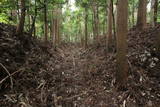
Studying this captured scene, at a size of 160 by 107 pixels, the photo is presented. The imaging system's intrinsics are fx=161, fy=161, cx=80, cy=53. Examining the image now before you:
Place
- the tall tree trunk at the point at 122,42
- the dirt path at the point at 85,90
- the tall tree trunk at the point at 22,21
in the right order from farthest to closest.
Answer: the tall tree trunk at the point at 22,21, the tall tree trunk at the point at 122,42, the dirt path at the point at 85,90

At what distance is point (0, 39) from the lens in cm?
727

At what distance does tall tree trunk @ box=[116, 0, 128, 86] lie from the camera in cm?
598

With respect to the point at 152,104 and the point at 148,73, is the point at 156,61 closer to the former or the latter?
the point at 148,73

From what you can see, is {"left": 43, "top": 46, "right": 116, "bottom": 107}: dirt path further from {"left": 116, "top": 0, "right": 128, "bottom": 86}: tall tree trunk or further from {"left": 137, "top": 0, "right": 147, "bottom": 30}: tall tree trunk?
{"left": 137, "top": 0, "right": 147, "bottom": 30}: tall tree trunk

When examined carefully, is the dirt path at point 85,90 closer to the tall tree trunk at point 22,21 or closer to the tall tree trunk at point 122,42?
the tall tree trunk at point 122,42

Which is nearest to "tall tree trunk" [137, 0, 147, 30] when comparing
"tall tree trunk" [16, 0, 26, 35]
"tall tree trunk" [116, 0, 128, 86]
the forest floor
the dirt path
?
the forest floor

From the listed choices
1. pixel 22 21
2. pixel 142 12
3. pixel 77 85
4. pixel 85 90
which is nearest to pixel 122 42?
pixel 85 90

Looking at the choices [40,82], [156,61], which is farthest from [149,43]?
[40,82]

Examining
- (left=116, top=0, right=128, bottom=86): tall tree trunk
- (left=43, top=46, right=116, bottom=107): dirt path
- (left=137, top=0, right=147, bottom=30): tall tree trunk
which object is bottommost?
(left=43, top=46, right=116, bottom=107): dirt path

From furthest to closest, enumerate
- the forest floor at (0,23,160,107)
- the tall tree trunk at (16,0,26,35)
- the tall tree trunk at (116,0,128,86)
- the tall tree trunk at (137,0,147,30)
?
the tall tree trunk at (137,0,147,30)
the tall tree trunk at (16,0,26,35)
the tall tree trunk at (116,0,128,86)
the forest floor at (0,23,160,107)

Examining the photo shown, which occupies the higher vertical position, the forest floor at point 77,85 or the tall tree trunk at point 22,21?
the tall tree trunk at point 22,21

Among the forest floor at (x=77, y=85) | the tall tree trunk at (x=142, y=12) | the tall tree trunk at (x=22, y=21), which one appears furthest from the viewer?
the tall tree trunk at (x=142, y=12)

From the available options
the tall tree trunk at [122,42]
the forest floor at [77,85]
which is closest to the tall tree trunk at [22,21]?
the forest floor at [77,85]

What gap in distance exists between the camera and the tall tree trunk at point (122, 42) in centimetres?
598
